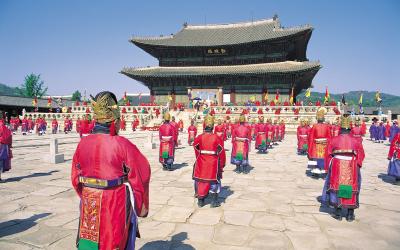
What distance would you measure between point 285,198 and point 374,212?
1.43m

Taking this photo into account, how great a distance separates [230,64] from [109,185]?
30.7 m

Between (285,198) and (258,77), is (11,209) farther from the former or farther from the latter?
(258,77)

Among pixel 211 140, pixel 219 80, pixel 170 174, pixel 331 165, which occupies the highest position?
pixel 219 80

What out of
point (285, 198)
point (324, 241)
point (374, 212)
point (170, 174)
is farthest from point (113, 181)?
point (170, 174)

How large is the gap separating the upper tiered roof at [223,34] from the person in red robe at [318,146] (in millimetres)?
23129

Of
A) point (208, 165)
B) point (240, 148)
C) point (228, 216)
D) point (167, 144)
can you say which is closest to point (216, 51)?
point (167, 144)

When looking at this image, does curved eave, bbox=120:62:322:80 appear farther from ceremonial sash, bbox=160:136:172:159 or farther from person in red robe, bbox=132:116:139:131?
ceremonial sash, bbox=160:136:172:159

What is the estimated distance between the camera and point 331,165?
14.7 ft

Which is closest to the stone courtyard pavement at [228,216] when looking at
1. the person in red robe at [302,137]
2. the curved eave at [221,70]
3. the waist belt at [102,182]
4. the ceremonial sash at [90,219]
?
the ceremonial sash at [90,219]

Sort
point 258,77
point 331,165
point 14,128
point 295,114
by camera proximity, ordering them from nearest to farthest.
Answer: point 331,165 < point 295,114 < point 14,128 < point 258,77

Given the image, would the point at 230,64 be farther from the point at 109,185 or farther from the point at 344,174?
the point at 109,185

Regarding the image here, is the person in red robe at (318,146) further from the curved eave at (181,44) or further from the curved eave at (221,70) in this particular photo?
the curved eave at (181,44)

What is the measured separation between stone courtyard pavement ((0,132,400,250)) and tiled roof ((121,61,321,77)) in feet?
68.6

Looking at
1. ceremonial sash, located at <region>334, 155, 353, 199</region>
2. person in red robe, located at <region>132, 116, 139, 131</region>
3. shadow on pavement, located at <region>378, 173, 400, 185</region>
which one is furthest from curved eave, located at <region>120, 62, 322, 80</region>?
ceremonial sash, located at <region>334, 155, 353, 199</region>
